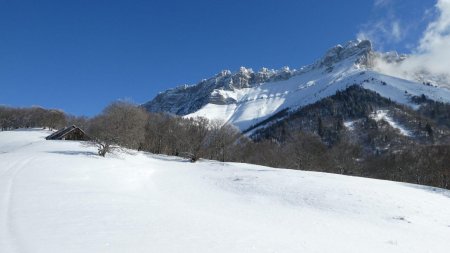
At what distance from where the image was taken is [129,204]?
69.4 ft

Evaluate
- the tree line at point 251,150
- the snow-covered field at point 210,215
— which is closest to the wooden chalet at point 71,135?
the tree line at point 251,150

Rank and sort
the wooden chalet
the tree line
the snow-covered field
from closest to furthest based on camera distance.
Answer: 1. the snow-covered field
2. the tree line
3. the wooden chalet

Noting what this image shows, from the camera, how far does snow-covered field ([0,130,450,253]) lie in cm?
1407

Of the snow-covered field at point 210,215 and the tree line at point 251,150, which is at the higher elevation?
the tree line at point 251,150

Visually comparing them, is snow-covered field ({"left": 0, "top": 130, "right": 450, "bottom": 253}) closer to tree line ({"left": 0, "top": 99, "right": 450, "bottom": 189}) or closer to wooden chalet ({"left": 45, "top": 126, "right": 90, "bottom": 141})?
tree line ({"left": 0, "top": 99, "right": 450, "bottom": 189})

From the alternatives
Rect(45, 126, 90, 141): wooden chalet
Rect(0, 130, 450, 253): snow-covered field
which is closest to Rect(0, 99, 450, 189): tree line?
Rect(45, 126, 90, 141): wooden chalet

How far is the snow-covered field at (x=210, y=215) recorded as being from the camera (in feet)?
46.2

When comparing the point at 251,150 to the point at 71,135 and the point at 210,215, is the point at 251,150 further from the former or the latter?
the point at 210,215

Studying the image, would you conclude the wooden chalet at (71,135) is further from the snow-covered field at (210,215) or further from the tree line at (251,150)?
the snow-covered field at (210,215)

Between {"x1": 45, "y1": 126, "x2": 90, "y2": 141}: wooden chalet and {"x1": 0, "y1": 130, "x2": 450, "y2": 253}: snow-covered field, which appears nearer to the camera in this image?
{"x1": 0, "y1": 130, "x2": 450, "y2": 253}: snow-covered field

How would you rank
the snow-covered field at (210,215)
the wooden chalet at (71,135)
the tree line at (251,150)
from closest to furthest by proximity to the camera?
1. the snow-covered field at (210,215)
2. the tree line at (251,150)
3. the wooden chalet at (71,135)

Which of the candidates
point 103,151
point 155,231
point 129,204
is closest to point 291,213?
point 129,204

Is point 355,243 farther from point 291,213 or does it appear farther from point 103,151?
point 103,151

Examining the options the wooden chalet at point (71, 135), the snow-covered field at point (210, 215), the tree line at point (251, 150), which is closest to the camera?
the snow-covered field at point (210, 215)
